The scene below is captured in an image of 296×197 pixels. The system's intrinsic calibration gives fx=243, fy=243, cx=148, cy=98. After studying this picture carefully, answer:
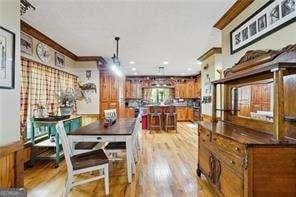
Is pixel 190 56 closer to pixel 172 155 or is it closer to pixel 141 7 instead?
pixel 172 155

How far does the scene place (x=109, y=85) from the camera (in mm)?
7812

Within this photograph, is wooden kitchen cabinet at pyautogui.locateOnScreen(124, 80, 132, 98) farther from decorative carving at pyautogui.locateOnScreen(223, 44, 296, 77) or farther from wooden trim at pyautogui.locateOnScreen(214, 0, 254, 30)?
decorative carving at pyautogui.locateOnScreen(223, 44, 296, 77)

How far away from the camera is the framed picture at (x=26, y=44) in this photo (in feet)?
13.8

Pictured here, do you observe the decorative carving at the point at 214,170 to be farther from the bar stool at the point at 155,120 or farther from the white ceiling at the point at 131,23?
the bar stool at the point at 155,120

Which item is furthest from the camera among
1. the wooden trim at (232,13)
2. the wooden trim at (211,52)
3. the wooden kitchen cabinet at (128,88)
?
the wooden kitchen cabinet at (128,88)

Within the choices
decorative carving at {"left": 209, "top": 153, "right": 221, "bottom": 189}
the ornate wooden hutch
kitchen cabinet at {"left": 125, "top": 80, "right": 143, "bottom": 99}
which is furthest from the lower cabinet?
kitchen cabinet at {"left": 125, "top": 80, "right": 143, "bottom": 99}

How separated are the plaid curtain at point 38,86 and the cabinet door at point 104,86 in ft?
3.95

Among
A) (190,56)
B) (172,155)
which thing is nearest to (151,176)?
(172,155)

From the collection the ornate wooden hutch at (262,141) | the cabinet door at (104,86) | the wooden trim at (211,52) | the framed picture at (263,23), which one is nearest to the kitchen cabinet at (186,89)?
the wooden trim at (211,52)

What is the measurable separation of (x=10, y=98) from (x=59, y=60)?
3.73 metres

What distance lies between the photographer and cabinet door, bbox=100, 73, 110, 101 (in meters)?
7.54

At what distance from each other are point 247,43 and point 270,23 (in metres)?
0.61

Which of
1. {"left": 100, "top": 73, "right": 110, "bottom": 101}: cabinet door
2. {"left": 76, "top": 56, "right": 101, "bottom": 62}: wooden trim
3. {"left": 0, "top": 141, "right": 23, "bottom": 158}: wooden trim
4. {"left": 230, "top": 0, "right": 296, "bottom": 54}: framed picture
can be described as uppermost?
{"left": 76, "top": 56, "right": 101, "bottom": 62}: wooden trim

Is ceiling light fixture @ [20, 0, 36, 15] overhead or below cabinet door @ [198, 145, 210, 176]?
overhead
